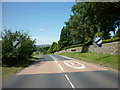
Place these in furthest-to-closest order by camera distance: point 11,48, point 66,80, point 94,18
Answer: point 94,18 < point 11,48 < point 66,80

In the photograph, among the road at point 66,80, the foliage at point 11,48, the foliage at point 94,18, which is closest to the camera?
the road at point 66,80

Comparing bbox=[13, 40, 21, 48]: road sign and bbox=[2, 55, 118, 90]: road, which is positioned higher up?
bbox=[13, 40, 21, 48]: road sign

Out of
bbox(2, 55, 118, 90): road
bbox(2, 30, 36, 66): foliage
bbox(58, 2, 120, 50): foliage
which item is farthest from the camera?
bbox(58, 2, 120, 50): foliage

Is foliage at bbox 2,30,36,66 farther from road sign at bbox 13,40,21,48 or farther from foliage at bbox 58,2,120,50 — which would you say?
foliage at bbox 58,2,120,50

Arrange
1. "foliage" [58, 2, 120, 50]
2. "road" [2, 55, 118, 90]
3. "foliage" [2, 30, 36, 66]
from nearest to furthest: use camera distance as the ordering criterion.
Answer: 1. "road" [2, 55, 118, 90]
2. "foliage" [2, 30, 36, 66]
3. "foliage" [58, 2, 120, 50]

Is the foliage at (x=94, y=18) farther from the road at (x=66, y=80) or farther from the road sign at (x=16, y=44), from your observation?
the road sign at (x=16, y=44)

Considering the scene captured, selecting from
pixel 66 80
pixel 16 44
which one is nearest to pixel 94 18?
pixel 16 44

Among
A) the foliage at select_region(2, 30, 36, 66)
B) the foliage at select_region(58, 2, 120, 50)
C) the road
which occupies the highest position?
the foliage at select_region(58, 2, 120, 50)

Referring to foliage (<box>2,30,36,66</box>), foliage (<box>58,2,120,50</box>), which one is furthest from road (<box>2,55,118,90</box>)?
foliage (<box>58,2,120,50</box>)

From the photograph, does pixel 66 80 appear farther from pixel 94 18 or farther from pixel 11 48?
pixel 94 18

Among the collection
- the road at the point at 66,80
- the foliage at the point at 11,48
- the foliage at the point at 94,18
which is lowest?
the road at the point at 66,80

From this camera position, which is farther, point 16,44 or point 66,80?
point 16,44

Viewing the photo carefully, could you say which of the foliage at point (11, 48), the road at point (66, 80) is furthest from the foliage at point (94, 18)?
the foliage at point (11, 48)

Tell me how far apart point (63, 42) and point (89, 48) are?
115ft
